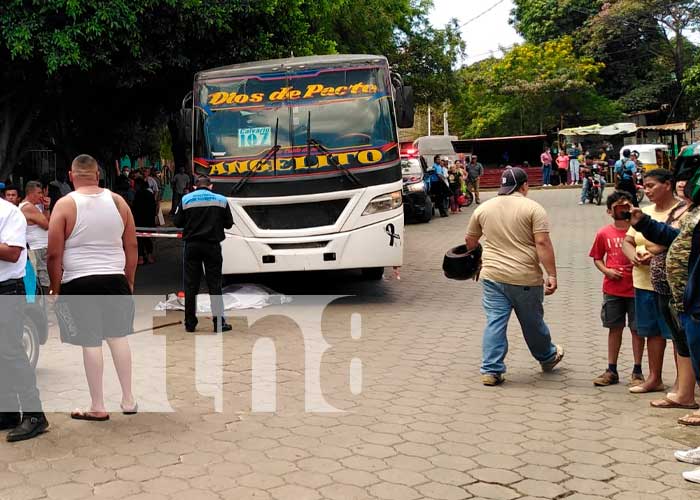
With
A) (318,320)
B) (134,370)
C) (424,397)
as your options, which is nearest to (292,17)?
(318,320)

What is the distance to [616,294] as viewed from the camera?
653 centimetres

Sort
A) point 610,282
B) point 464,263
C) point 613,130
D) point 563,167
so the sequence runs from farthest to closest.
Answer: point 563,167 → point 613,130 → point 464,263 → point 610,282

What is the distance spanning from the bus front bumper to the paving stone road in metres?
1.66

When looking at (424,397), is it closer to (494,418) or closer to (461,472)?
(494,418)

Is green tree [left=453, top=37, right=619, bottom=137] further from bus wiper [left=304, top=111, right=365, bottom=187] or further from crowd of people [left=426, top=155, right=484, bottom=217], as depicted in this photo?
bus wiper [left=304, top=111, right=365, bottom=187]

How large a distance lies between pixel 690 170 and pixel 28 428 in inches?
172

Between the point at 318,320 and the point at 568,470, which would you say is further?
the point at 318,320

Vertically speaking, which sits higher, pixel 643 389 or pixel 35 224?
pixel 35 224

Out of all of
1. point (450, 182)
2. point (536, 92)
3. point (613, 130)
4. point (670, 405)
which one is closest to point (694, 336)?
point (670, 405)

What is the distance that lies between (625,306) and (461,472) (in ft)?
8.10

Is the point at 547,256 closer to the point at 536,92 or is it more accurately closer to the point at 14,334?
the point at 14,334

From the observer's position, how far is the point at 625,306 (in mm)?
6535

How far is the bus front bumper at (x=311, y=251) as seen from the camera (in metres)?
10.3

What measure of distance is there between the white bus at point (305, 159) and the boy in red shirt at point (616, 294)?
4.11 meters
